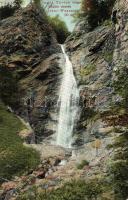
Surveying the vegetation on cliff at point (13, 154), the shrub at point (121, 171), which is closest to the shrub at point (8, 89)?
the vegetation on cliff at point (13, 154)

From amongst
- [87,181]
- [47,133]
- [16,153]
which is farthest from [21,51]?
[87,181]

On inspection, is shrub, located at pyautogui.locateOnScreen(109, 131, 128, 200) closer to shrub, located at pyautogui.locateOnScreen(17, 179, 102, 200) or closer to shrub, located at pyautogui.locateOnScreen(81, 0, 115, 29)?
shrub, located at pyautogui.locateOnScreen(17, 179, 102, 200)

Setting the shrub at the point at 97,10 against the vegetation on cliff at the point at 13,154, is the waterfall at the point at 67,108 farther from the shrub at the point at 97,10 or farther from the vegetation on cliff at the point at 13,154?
the shrub at the point at 97,10

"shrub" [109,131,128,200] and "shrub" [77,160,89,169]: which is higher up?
"shrub" [109,131,128,200]

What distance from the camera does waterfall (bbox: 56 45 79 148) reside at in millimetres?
33844

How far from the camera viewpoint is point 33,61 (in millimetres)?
42000

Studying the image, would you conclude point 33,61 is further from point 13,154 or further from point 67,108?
point 13,154

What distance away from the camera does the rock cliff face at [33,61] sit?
121 feet

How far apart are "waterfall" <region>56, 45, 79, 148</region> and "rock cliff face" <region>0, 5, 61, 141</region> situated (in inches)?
30.7

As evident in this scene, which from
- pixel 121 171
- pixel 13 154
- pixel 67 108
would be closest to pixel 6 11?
pixel 67 108

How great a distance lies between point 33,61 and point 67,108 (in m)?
8.24

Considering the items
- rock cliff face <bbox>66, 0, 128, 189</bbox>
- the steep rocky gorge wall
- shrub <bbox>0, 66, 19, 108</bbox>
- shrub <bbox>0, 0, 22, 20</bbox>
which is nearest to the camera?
rock cliff face <bbox>66, 0, 128, 189</bbox>

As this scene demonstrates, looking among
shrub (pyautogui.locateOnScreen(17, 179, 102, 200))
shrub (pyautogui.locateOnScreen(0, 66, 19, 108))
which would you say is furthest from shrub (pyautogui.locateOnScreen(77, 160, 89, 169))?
shrub (pyautogui.locateOnScreen(0, 66, 19, 108))

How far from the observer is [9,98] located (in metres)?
37.5
